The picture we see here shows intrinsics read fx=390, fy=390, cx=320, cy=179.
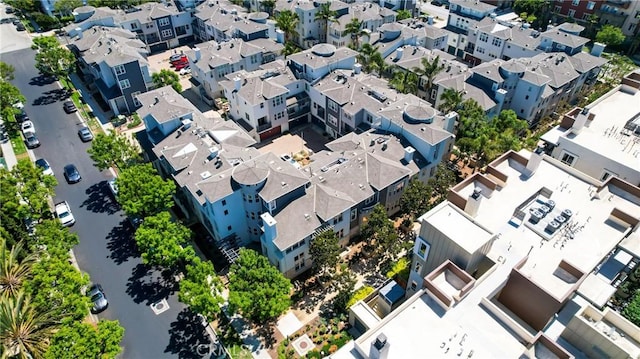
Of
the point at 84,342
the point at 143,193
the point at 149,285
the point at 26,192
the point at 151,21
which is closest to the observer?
the point at 84,342

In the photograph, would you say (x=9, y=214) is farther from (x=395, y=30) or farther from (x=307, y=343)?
(x=395, y=30)

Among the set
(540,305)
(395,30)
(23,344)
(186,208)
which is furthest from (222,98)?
(540,305)

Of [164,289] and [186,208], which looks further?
[186,208]

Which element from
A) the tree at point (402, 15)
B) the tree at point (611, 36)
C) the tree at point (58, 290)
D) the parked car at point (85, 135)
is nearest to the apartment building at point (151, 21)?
the parked car at point (85, 135)

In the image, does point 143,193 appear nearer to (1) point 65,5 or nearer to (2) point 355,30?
(2) point 355,30

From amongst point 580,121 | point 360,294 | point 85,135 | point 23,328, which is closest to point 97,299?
point 23,328

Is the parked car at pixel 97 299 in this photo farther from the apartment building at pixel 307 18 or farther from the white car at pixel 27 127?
the apartment building at pixel 307 18
